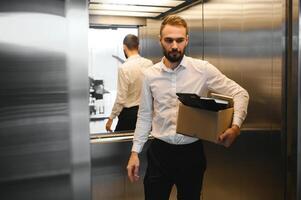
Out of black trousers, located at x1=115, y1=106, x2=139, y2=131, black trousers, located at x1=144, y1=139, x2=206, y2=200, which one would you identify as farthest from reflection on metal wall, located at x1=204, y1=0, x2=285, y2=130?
black trousers, located at x1=115, y1=106, x2=139, y2=131

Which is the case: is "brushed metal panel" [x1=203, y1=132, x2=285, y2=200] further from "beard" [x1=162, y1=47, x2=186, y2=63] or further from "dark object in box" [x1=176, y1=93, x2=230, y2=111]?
"beard" [x1=162, y1=47, x2=186, y2=63]

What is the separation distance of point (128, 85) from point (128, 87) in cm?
2

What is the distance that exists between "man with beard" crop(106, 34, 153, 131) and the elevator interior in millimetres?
195

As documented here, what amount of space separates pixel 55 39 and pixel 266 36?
1277 millimetres

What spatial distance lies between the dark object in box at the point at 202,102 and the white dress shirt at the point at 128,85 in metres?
1.16

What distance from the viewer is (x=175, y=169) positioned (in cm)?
183

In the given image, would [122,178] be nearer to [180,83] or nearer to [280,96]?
[180,83]

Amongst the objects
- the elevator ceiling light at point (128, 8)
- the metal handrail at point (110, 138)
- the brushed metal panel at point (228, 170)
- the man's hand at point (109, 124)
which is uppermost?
the elevator ceiling light at point (128, 8)

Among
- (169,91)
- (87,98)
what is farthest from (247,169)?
(87,98)

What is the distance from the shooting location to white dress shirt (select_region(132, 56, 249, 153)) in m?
1.86

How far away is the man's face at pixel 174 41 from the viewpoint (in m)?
1.81

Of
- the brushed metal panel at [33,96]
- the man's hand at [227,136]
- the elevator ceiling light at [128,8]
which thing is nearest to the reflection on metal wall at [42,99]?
the brushed metal panel at [33,96]

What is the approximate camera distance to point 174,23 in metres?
1.82

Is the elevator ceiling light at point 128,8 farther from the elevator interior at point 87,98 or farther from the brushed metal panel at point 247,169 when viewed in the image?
the brushed metal panel at point 247,169
